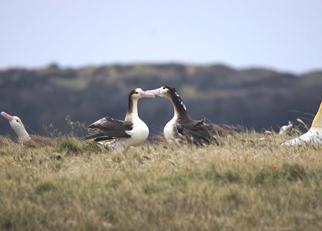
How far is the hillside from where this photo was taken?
11575 centimetres

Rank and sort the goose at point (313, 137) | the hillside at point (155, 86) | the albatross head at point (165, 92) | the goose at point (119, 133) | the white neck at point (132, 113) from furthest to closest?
1. the hillside at point (155, 86)
2. the albatross head at point (165, 92)
3. the white neck at point (132, 113)
4. the goose at point (119, 133)
5. the goose at point (313, 137)

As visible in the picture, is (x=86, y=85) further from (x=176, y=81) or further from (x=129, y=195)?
(x=129, y=195)

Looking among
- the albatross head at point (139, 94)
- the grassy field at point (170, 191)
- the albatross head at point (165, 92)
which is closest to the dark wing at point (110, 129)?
the albatross head at point (139, 94)

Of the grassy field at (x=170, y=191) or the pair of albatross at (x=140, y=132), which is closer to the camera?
the grassy field at (x=170, y=191)

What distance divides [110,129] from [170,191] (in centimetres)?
394

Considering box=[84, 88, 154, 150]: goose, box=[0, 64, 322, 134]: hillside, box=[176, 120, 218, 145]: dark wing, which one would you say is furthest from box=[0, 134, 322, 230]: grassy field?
box=[0, 64, 322, 134]: hillside

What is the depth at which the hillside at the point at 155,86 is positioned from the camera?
116m

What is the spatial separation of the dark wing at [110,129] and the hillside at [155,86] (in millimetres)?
92885

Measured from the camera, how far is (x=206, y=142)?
14250 mm

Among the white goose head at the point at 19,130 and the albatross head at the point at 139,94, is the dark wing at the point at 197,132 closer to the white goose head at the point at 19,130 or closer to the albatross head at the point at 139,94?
the albatross head at the point at 139,94

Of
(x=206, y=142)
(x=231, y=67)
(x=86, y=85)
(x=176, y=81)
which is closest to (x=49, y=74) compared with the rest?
(x=86, y=85)

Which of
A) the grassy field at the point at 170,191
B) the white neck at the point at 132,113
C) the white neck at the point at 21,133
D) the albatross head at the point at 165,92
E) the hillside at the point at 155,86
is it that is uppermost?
the albatross head at the point at 165,92

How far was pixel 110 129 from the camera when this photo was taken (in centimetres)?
1481

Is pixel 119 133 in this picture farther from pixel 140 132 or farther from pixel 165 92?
pixel 165 92
